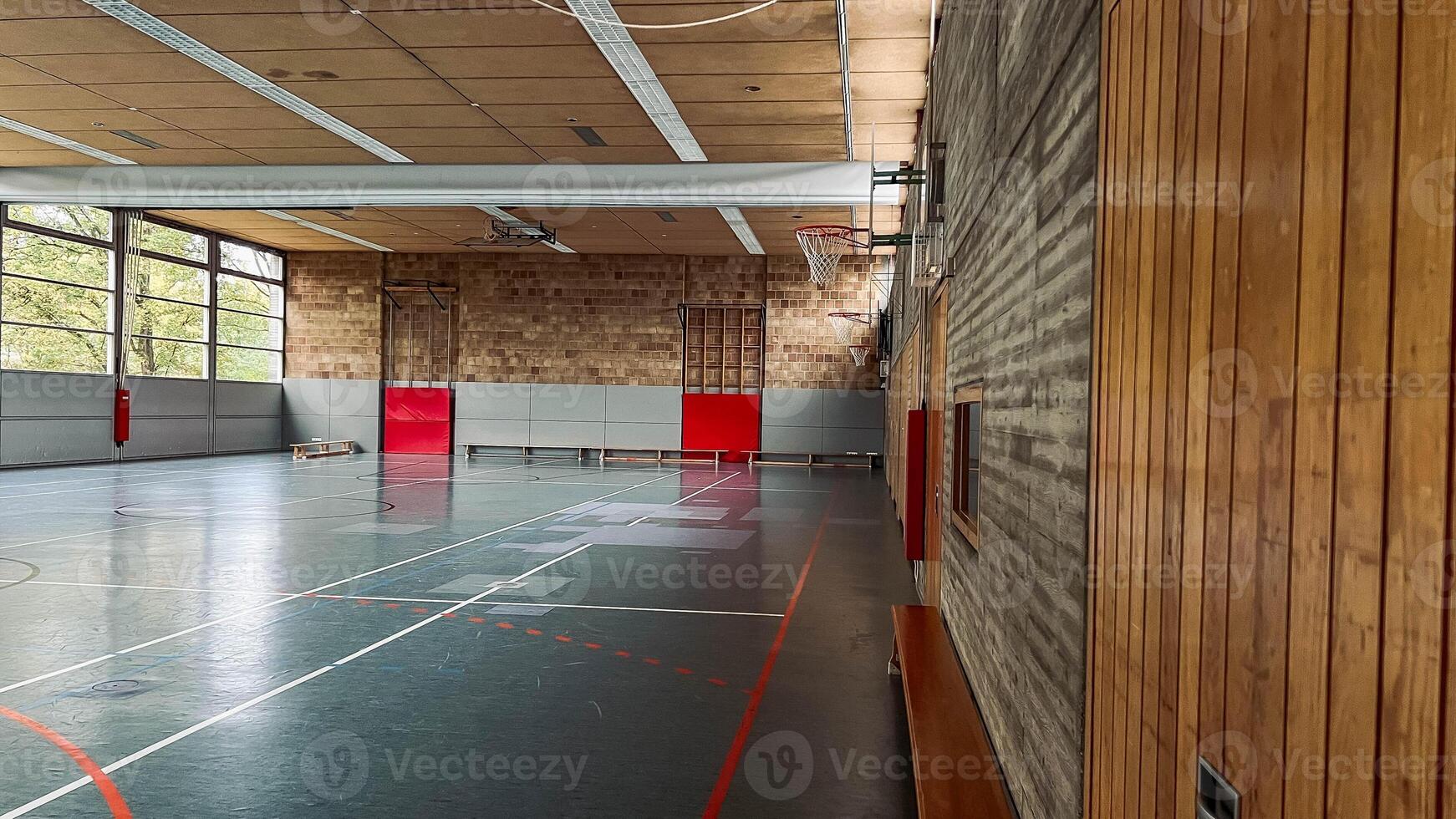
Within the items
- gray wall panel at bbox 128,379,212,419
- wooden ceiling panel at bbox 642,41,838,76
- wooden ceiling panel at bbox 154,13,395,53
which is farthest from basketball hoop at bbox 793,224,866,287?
gray wall panel at bbox 128,379,212,419

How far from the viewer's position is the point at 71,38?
11.3 meters

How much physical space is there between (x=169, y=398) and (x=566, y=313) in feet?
33.9

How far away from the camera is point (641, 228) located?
22.5 metres

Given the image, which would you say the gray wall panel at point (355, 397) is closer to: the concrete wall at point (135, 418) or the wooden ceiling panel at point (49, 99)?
the concrete wall at point (135, 418)

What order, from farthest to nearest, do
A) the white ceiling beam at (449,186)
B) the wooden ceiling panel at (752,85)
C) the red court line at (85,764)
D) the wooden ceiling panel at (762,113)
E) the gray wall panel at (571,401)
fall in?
the gray wall panel at (571,401), the white ceiling beam at (449,186), the wooden ceiling panel at (762,113), the wooden ceiling panel at (752,85), the red court line at (85,764)

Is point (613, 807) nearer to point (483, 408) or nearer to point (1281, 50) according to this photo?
point (1281, 50)

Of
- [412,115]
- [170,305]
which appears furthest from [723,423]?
[170,305]

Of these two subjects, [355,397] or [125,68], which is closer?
[125,68]

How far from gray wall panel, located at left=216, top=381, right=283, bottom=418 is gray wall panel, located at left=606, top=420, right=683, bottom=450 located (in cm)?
1000

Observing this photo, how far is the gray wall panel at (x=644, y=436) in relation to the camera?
27266 millimetres

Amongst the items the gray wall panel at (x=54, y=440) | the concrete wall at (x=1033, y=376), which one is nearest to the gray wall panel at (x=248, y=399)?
the gray wall panel at (x=54, y=440)

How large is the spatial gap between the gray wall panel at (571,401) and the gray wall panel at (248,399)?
7.74 meters

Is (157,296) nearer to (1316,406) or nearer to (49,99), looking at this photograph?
(49,99)

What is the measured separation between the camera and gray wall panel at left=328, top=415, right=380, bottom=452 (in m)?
28.4
